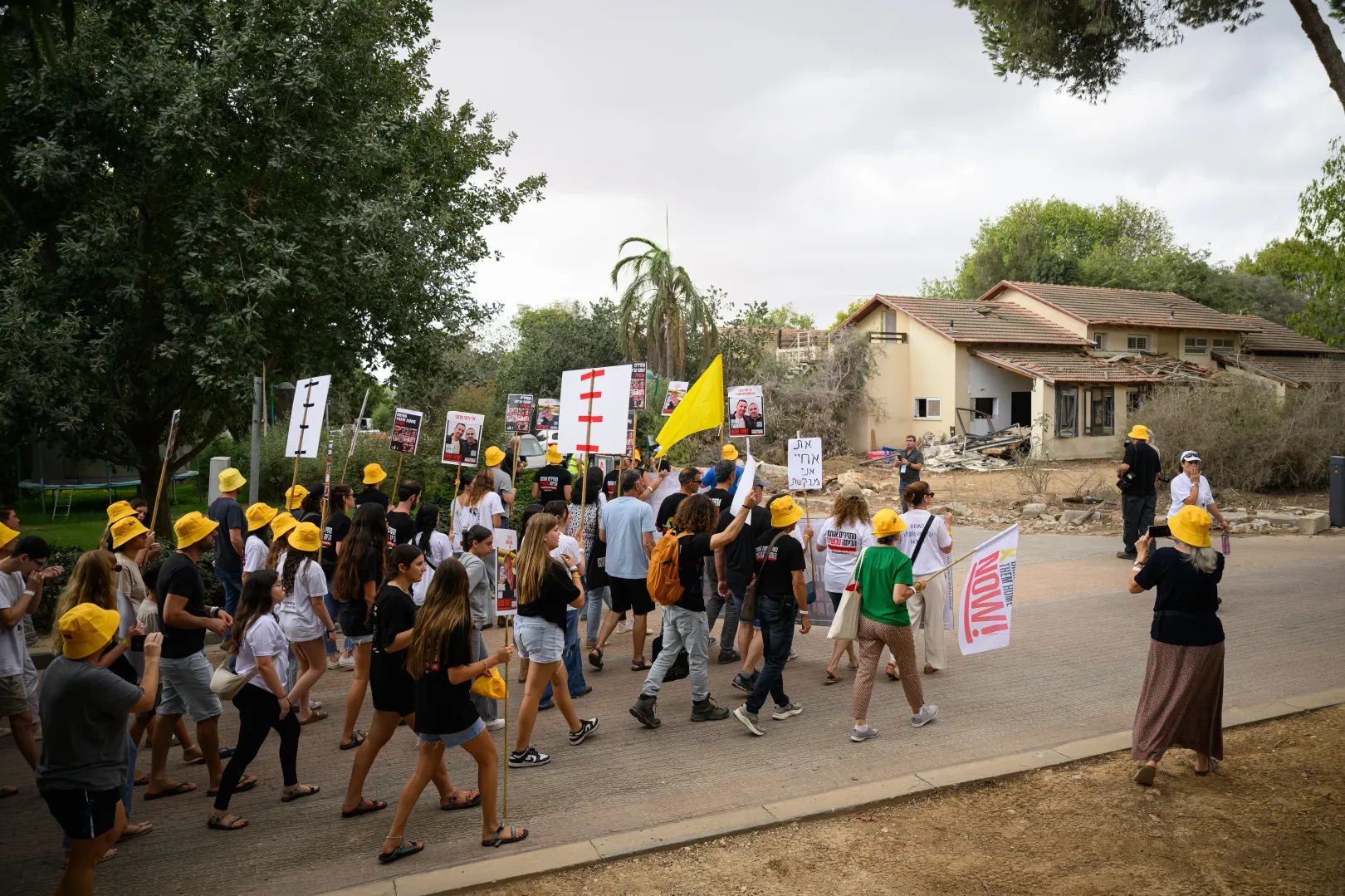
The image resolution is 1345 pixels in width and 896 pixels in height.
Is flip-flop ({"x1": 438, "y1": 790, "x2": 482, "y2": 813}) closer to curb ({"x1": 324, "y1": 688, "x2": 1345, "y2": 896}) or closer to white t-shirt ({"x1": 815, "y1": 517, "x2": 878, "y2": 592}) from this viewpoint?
curb ({"x1": 324, "y1": 688, "x2": 1345, "y2": 896})

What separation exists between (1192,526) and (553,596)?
4.25 meters

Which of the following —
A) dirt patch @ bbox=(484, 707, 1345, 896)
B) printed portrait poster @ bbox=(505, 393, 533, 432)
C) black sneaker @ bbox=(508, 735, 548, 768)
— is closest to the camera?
dirt patch @ bbox=(484, 707, 1345, 896)

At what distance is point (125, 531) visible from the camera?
615 centimetres

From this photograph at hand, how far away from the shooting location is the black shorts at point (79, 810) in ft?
13.8

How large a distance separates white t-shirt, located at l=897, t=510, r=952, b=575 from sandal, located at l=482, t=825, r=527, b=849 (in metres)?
4.18

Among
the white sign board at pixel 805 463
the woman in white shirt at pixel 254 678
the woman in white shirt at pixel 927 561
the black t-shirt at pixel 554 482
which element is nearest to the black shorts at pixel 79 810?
the woman in white shirt at pixel 254 678

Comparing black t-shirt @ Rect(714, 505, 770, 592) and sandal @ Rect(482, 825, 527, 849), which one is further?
black t-shirt @ Rect(714, 505, 770, 592)

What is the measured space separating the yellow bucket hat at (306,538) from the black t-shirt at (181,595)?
88 cm

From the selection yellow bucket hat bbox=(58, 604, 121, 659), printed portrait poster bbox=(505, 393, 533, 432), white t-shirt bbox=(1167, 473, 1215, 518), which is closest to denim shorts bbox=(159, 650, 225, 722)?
yellow bucket hat bbox=(58, 604, 121, 659)

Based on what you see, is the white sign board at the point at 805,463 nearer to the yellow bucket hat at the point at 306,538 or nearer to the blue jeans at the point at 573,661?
the blue jeans at the point at 573,661

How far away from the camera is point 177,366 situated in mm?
11945

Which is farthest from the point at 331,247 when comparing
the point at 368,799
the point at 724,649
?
the point at 368,799

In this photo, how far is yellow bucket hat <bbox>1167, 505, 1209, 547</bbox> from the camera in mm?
5691

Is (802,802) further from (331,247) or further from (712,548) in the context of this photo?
(331,247)
